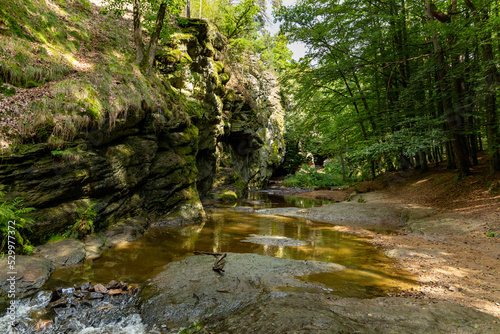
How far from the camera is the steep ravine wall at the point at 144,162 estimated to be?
5934mm

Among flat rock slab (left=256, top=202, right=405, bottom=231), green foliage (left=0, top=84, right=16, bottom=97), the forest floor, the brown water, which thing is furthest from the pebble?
flat rock slab (left=256, top=202, right=405, bottom=231)

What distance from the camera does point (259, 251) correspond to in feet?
21.7

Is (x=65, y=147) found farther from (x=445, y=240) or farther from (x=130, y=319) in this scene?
(x=445, y=240)

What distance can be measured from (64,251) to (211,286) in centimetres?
375

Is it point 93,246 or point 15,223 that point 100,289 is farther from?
point 93,246

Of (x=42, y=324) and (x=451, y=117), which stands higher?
(x=451, y=117)

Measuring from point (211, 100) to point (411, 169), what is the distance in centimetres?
1475

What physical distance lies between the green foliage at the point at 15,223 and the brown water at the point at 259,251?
1.07 meters

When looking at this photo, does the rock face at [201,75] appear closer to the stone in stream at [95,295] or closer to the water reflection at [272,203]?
the water reflection at [272,203]

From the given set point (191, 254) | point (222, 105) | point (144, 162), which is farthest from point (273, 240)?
point (222, 105)

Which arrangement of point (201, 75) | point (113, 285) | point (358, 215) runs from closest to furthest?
point (113, 285)
point (358, 215)
point (201, 75)

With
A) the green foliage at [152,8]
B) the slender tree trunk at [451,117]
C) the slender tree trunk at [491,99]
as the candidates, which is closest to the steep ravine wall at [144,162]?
the green foliage at [152,8]

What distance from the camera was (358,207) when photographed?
12.4 metres

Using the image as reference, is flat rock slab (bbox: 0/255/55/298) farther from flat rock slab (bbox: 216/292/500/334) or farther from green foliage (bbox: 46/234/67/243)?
flat rock slab (bbox: 216/292/500/334)
